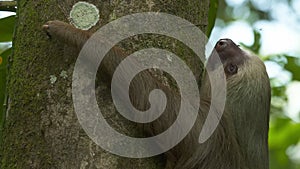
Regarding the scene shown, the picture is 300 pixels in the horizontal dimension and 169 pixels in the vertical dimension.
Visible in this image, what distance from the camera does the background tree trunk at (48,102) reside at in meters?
3.04

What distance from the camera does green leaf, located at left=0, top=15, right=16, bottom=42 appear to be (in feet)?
13.7

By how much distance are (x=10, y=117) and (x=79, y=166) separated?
1.92ft

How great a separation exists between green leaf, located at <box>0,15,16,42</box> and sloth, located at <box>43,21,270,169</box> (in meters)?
0.95

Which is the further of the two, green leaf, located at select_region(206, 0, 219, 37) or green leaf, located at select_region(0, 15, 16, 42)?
green leaf, located at select_region(206, 0, 219, 37)

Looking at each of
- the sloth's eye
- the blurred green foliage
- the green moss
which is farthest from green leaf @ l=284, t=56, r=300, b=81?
the green moss

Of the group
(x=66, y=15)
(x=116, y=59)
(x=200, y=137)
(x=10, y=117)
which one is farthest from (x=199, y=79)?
(x=10, y=117)

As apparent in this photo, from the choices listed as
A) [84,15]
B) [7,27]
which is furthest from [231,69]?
[7,27]

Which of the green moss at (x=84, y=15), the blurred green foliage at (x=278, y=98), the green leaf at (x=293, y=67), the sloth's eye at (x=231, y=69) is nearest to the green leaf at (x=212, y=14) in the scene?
the blurred green foliage at (x=278, y=98)

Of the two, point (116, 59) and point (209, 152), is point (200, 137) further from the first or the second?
point (116, 59)

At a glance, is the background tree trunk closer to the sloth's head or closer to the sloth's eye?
the sloth's head

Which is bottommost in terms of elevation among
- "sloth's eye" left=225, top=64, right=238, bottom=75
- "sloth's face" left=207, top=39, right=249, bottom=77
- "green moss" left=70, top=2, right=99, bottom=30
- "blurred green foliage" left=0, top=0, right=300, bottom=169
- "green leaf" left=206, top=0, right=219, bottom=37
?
"blurred green foliage" left=0, top=0, right=300, bottom=169

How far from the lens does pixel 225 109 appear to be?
13.0 feet

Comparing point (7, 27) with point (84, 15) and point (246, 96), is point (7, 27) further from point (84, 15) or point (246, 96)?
point (246, 96)

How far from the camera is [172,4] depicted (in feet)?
11.8
